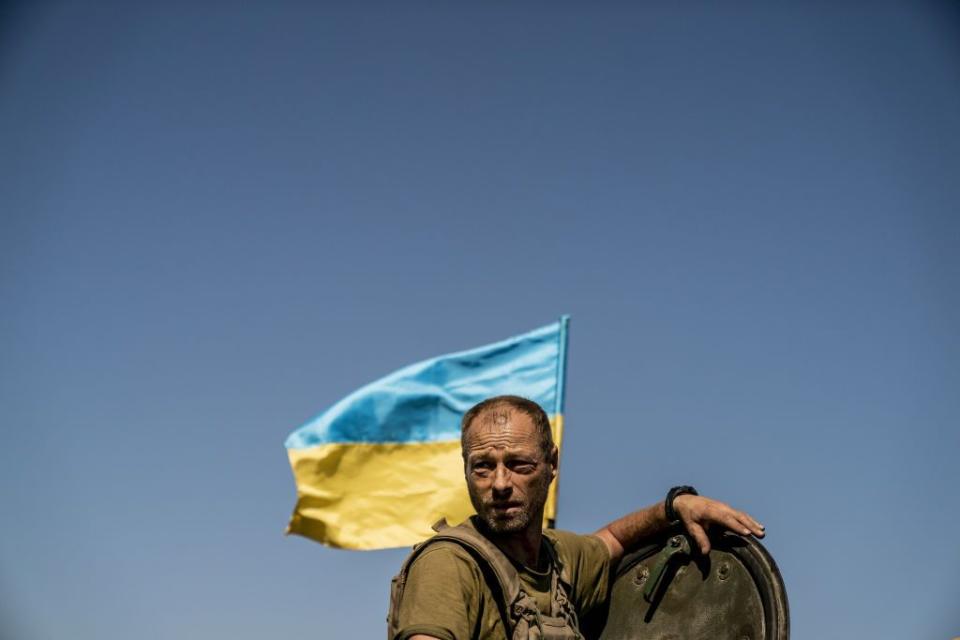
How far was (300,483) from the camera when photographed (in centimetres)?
1274

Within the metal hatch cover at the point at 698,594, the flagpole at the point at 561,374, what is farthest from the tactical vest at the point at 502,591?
the flagpole at the point at 561,374

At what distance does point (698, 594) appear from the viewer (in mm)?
5020

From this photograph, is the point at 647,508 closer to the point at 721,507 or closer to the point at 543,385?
the point at 721,507

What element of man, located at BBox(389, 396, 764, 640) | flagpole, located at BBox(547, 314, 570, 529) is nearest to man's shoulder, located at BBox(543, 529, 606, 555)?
man, located at BBox(389, 396, 764, 640)

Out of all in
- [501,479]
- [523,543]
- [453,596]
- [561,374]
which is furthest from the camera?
[561,374]

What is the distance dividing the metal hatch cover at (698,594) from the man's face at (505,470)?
844 millimetres

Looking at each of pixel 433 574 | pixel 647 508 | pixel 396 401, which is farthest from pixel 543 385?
pixel 433 574

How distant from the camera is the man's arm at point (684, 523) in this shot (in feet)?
16.1

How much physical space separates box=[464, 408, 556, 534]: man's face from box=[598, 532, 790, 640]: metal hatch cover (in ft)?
2.77

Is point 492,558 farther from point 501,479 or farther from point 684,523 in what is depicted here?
point 684,523

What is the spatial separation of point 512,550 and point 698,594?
0.96 m

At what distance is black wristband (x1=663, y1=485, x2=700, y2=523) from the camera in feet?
17.1

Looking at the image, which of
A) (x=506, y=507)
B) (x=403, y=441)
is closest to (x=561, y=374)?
(x=403, y=441)

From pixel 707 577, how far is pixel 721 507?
1.11 ft
